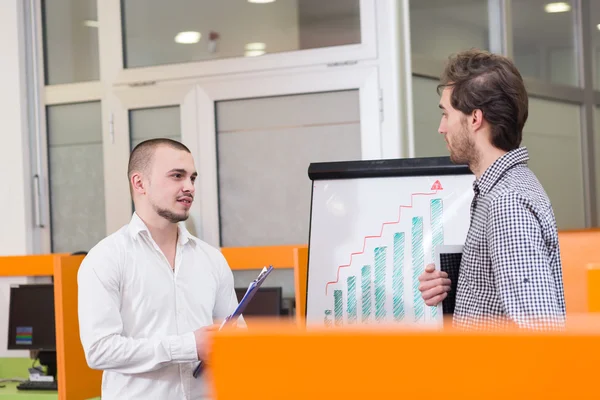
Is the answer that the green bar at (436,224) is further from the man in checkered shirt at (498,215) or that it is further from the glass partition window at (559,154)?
the glass partition window at (559,154)

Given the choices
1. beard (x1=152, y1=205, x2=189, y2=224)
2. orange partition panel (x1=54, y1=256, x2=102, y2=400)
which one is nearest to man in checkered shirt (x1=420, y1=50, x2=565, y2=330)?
beard (x1=152, y1=205, x2=189, y2=224)

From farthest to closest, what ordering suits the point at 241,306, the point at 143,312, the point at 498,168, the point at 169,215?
the point at 169,215 → the point at 143,312 → the point at 241,306 → the point at 498,168

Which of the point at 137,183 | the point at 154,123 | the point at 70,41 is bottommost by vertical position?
the point at 137,183

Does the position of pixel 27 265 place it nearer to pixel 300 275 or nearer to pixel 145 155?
pixel 300 275

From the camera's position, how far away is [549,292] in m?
1.52

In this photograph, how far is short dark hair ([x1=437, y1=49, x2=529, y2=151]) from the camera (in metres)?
1.77

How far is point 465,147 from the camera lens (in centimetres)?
181

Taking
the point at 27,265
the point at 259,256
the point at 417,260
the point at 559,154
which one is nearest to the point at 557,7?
the point at 559,154

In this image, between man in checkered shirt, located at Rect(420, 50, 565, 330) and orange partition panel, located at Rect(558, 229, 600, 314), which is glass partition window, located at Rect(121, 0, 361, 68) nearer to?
orange partition panel, located at Rect(558, 229, 600, 314)

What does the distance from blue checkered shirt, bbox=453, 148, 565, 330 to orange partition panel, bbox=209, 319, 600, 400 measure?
436 millimetres

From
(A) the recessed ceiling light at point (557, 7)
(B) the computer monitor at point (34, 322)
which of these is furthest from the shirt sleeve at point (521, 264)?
(A) the recessed ceiling light at point (557, 7)

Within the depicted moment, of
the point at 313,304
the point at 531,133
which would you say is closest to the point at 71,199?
the point at 313,304

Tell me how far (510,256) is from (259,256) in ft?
9.55

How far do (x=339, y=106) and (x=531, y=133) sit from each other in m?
1.47
